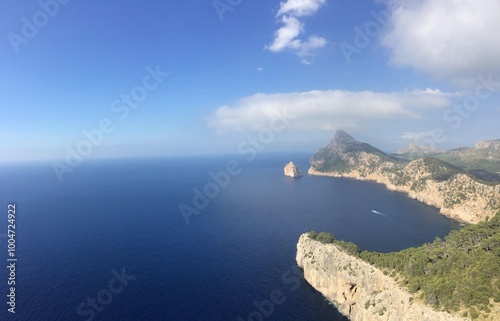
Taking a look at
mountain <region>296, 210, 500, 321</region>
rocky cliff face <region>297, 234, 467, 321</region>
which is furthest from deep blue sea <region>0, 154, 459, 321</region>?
mountain <region>296, 210, 500, 321</region>

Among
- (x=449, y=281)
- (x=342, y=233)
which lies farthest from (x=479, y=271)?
(x=342, y=233)

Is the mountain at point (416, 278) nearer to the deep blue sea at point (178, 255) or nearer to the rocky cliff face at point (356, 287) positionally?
the rocky cliff face at point (356, 287)

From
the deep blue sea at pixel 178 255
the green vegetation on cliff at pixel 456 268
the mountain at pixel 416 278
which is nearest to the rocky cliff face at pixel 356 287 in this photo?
the mountain at pixel 416 278

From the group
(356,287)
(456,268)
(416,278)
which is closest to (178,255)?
(356,287)

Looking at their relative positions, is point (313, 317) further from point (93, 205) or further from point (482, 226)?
point (93, 205)

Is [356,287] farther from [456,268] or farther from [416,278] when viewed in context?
[456,268]

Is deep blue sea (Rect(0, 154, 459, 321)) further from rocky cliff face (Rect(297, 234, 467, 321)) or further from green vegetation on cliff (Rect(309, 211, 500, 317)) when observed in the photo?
green vegetation on cliff (Rect(309, 211, 500, 317))

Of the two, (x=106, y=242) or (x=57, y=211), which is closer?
(x=106, y=242)
